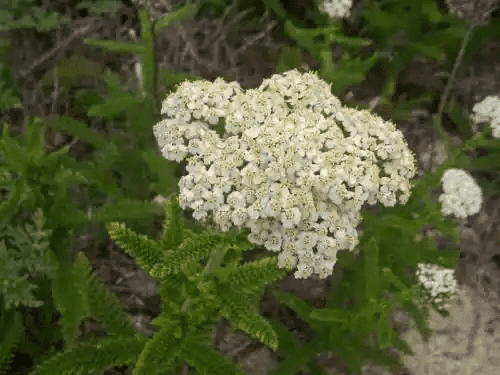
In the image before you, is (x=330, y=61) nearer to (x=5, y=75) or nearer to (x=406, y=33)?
(x=406, y=33)

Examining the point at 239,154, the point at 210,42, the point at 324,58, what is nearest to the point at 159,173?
the point at 239,154

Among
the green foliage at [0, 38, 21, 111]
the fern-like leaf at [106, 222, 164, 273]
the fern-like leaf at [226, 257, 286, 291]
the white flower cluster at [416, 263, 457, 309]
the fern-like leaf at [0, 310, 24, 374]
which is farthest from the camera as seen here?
the green foliage at [0, 38, 21, 111]

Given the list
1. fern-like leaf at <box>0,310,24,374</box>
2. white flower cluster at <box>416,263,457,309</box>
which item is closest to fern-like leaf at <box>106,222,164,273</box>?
fern-like leaf at <box>0,310,24,374</box>

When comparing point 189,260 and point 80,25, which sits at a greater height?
point 80,25

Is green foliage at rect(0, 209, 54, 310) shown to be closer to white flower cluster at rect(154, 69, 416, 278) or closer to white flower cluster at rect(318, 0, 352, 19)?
white flower cluster at rect(154, 69, 416, 278)

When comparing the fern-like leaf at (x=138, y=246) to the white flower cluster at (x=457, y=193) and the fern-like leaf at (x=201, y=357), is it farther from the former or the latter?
the white flower cluster at (x=457, y=193)

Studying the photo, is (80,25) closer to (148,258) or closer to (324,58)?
(324,58)
